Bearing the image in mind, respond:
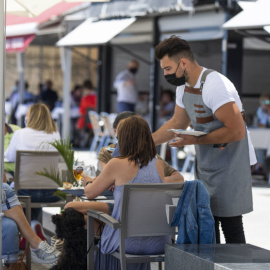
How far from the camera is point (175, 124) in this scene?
15.4ft

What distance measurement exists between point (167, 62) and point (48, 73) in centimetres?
2083

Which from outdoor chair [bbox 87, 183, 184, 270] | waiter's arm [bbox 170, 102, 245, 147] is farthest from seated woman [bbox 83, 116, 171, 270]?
waiter's arm [bbox 170, 102, 245, 147]

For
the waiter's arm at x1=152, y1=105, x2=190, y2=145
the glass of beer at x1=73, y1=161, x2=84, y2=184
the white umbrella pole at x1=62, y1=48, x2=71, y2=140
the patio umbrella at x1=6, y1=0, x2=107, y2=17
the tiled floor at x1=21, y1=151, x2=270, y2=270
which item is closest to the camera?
the waiter's arm at x1=152, y1=105, x2=190, y2=145

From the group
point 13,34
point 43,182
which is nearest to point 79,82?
point 13,34

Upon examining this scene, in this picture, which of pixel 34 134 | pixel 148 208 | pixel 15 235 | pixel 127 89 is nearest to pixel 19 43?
pixel 127 89

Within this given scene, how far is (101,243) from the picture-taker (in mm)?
4508

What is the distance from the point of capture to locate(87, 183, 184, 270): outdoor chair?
4.17 meters

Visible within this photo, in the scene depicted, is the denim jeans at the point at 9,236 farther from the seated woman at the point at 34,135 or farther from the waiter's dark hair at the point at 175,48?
the seated woman at the point at 34,135

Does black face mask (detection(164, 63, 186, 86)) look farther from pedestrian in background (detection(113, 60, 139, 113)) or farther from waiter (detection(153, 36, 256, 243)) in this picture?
pedestrian in background (detection(113, 60, 139, 113))

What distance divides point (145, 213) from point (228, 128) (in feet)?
2.27

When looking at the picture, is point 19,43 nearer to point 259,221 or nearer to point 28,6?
point 28,6

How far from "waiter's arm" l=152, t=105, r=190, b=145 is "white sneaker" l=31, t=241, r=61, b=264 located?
1.06m

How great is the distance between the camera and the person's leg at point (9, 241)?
4793 millimetres

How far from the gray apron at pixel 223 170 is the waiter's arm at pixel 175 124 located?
0.33 metres
